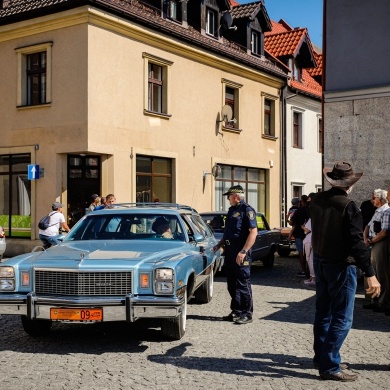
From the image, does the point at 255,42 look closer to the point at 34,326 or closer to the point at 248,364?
the point at 34,326

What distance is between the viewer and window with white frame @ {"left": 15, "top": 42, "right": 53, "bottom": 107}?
18.3 meters

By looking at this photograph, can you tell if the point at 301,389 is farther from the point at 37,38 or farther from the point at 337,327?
the point at 37,38

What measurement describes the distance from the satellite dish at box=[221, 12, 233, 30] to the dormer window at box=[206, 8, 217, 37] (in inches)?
13.7

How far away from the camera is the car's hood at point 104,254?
6633mm

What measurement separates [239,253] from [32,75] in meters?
12.7

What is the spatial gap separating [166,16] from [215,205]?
6777mm

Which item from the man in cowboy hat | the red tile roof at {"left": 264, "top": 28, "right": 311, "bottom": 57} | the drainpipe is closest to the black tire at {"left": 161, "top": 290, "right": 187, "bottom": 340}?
the man in cowboy hat

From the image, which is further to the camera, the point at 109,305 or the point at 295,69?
the point at 295,69

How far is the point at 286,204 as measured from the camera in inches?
1047

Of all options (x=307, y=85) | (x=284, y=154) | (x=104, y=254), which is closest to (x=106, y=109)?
(x=284, y=154)

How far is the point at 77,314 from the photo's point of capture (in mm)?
6375

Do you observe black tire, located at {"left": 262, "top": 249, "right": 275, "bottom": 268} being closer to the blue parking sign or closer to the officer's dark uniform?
the blue parking sign

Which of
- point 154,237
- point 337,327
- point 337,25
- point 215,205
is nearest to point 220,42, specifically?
point 215,205

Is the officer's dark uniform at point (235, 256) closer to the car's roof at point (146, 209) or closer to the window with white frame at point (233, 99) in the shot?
the car's roof at point (146, 209)
